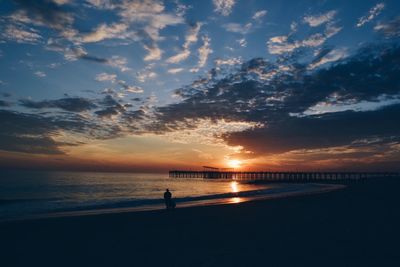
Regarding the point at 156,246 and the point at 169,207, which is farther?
the point at 169,207

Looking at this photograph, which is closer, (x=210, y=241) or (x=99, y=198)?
(x=210, y=241)

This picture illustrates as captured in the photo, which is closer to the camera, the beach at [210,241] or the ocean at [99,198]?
the beach at [210,241]

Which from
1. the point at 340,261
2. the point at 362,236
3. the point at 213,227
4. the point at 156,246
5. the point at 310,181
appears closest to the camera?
the point at 340,261

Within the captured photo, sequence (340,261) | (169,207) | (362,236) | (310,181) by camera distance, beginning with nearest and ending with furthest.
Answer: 1. (340,261)
2. (362,236)
3. (169,207)
4. (310,181)

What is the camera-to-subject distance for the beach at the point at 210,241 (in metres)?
7.21

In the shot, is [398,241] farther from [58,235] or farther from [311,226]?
[58,235]

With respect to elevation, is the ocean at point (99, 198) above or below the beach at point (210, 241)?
below

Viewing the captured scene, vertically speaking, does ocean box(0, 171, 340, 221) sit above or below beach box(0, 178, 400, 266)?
below

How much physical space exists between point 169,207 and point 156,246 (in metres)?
10.8

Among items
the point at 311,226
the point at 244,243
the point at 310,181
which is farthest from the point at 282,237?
the point at 310,181

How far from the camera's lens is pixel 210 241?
9180 mm

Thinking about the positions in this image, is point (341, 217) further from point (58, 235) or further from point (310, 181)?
point (310, 181)

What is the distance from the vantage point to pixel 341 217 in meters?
13.4

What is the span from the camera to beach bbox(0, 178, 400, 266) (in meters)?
7.21
